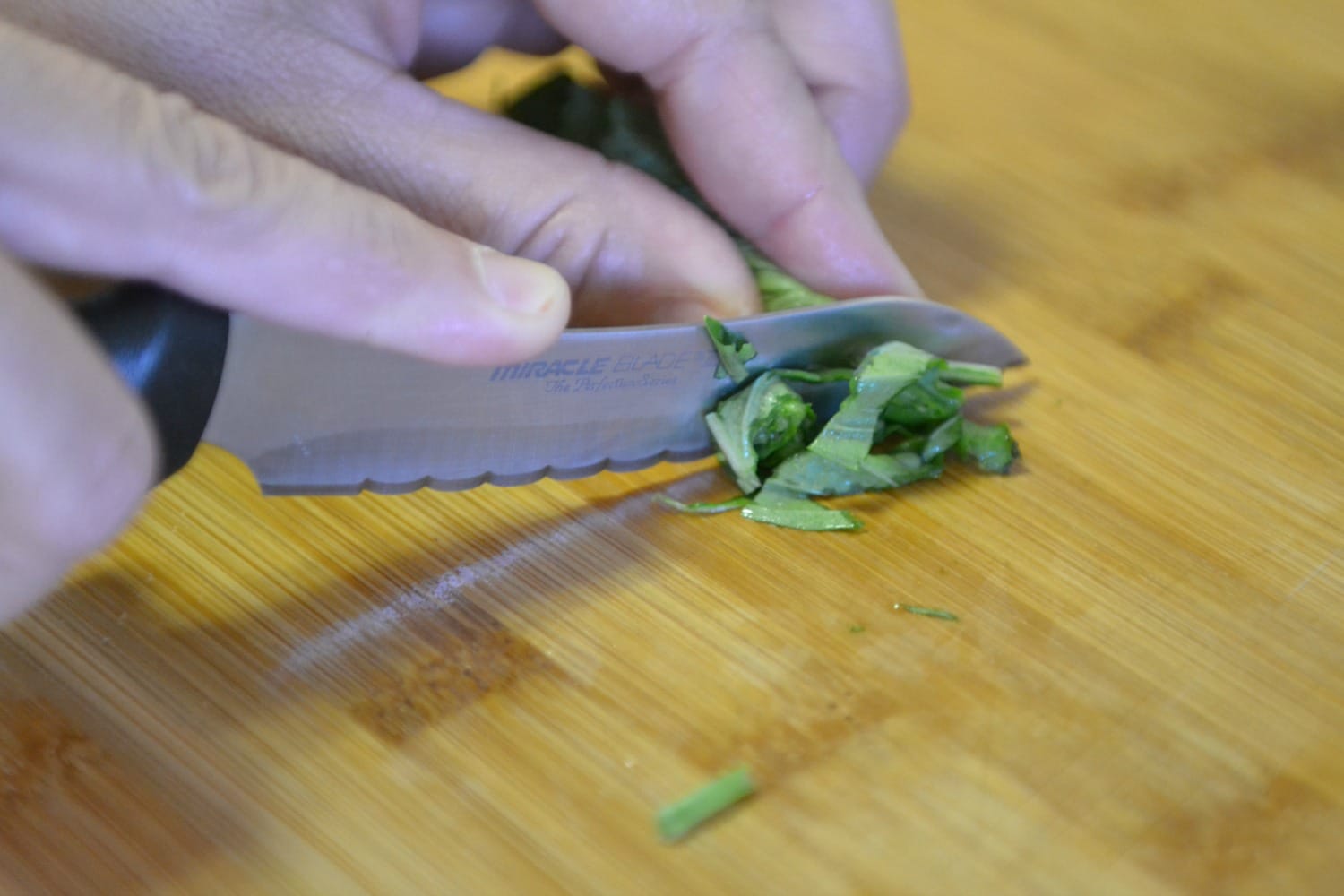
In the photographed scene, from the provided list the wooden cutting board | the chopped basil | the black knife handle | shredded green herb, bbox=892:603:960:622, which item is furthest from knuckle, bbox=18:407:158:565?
shredded green herb, bbox=892:603:960:622

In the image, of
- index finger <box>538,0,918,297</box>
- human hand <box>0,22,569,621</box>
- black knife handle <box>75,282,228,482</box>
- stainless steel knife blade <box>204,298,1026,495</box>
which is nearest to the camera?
human hand <box>0,22,569,621</box>

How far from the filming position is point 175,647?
1.29 meters

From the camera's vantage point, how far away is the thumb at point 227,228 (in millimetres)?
981

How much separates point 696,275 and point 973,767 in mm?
694

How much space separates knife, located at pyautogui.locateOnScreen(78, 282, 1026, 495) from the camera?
3.80ft

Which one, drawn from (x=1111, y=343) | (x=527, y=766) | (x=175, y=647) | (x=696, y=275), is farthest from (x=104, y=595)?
(x=1111, y=343)

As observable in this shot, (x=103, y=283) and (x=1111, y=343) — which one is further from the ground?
(x=103, y=283)

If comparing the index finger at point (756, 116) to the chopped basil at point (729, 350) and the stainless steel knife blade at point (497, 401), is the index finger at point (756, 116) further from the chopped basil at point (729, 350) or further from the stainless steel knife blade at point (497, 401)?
the chopped basil at point (729, 350)

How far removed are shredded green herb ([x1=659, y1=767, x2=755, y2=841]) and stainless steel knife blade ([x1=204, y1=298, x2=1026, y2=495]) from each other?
17.9 inches

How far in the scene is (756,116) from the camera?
1690 millimetres

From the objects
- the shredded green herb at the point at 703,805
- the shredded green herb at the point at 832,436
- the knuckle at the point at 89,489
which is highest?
the knuckle at the point at 89,489

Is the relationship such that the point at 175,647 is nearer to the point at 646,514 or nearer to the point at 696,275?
the point at 646,514

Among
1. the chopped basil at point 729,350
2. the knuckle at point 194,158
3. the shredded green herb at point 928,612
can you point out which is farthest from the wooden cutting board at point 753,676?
the knuckle at point 194,158

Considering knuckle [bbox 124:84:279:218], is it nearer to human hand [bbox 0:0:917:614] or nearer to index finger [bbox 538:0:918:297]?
human hand [bbox 0:0:917:614]
